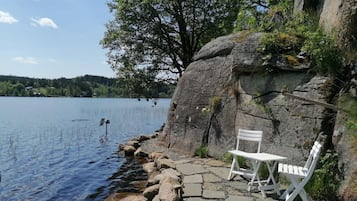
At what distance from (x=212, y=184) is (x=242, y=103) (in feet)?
8.69

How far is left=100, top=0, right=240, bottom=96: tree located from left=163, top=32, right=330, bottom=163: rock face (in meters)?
8.07

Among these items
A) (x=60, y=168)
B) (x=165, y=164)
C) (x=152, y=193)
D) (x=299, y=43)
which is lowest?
(x=60, y=168)

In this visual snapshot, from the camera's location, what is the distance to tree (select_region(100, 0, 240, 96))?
17.0m

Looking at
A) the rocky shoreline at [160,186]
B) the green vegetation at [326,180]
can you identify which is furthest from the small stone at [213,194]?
the green vegetation at [326,180]

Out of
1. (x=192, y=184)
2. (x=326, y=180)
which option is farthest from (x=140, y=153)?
(x=326, y=180)

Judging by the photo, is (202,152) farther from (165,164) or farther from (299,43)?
(299,43)

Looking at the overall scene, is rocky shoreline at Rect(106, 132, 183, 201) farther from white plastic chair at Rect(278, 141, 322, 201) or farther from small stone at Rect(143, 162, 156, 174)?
white plastic chair at Rect(278, 141, 322, 201)

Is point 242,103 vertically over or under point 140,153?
over

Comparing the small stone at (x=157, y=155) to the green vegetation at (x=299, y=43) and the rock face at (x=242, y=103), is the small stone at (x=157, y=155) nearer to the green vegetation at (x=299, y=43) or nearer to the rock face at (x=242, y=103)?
the rock face at (x=242, y=103)

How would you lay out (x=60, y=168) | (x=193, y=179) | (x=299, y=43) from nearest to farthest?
(x=193, y=179)
(x=299, y=43)
(x=60, y=168)

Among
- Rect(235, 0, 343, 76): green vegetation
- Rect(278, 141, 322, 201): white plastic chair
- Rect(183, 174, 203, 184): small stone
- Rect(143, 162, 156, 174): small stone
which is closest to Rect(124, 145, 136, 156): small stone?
Rect(143, 162, 156, 174): small stone

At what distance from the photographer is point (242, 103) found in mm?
7840

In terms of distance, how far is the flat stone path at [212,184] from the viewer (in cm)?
525

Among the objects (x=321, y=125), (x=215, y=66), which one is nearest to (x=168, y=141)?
(x=215, y=66)
